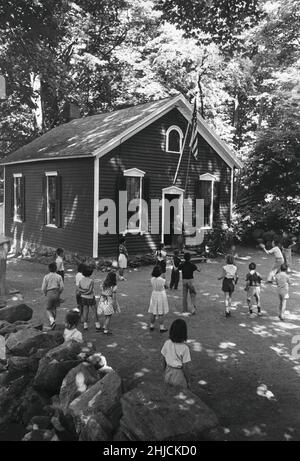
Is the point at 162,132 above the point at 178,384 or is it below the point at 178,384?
above

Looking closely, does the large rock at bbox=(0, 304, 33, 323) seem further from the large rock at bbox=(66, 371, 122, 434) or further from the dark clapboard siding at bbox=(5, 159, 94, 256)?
the dark clapboard siding at bbox=(5, 159, 94, 256)

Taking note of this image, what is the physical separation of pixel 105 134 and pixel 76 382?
1375 centimetres

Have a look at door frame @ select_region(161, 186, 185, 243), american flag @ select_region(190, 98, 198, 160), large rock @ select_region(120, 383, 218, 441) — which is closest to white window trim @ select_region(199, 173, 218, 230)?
door frame @ select_region(161, 186, 185, 243)

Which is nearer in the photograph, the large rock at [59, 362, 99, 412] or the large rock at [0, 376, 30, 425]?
the large rock at [59, 362, 99, 412]

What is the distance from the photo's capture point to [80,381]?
7.11 meters

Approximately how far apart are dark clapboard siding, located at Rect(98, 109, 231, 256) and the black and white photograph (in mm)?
75

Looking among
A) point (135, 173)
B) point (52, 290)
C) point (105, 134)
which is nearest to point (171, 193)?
point (135, 173)

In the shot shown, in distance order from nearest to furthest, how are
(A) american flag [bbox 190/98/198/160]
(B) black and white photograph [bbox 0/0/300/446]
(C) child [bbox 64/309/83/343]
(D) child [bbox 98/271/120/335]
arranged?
1. (B) black and white photograph [bbox 0/0/300/446]
2. (C) child [bbox 64/309/83/343]
3. (D) child [bbox 98/271/120/335]
4. (A) american flag [bbox 190/98/198/160]

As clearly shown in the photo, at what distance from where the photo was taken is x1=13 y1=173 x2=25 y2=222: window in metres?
24.1

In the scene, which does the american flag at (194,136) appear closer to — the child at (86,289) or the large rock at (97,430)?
the child at (86,289)

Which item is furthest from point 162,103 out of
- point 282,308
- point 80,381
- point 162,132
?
point 80,381

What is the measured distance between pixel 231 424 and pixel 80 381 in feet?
7.83

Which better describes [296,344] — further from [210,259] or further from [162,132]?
[162,132]

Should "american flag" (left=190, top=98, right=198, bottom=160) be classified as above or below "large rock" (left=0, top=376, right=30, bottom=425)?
above
